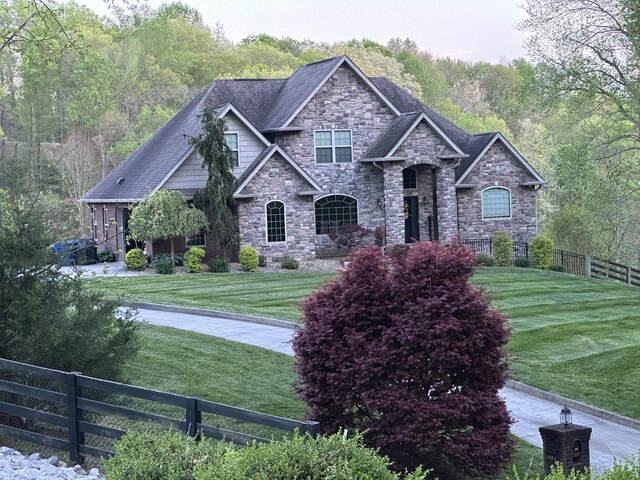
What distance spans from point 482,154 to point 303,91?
7.56 m

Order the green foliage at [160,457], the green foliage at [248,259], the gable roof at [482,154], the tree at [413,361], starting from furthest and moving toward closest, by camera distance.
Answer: the gable roof at [482,154] → the green foliage at [248,259] → the tree at [413,361] → the green foliage at [160,457]

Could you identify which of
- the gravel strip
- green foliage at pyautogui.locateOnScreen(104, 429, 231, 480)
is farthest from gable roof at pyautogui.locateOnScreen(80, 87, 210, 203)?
green foliage at pyautogui.locateOnScreen(104, 429, 231, 480)

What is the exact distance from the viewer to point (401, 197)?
39875mm

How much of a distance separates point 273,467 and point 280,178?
101 ft

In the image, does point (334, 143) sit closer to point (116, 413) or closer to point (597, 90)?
point (597, 90)

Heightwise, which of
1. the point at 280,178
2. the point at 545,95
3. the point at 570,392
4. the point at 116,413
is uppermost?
the point at 545,95

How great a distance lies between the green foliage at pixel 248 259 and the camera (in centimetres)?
3566

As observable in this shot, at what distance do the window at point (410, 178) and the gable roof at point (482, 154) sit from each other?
171 cm

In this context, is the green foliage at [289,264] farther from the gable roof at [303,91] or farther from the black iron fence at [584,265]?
the black iron fence at [584,265]

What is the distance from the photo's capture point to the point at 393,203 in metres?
39.9

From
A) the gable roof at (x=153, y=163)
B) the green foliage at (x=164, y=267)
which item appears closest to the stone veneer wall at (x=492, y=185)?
the gable roof at (x=153, y=163)

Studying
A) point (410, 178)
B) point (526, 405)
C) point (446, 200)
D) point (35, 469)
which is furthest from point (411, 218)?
point (35, 469)

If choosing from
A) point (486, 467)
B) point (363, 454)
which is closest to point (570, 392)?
point (486, 467)

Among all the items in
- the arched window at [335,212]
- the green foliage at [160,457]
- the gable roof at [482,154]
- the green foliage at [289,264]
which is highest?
the gable roof at [482,154]
